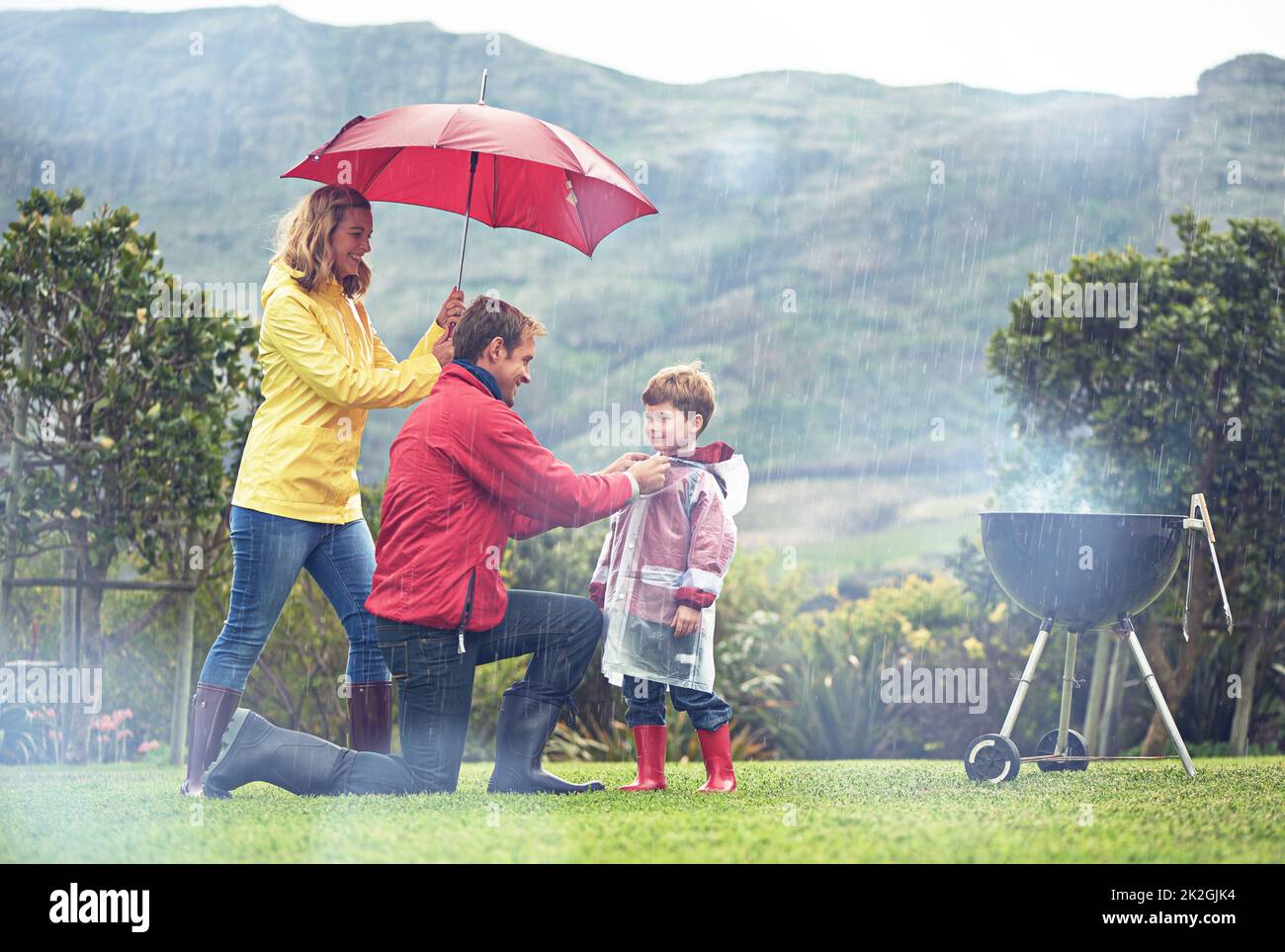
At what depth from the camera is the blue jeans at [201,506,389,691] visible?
4023 mm

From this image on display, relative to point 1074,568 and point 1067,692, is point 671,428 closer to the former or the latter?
point 1074,568

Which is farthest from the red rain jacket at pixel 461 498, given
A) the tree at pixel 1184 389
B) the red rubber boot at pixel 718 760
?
the tree at pixel 1184 389

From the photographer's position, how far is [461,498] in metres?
3.94

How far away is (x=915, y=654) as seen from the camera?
30.8ft

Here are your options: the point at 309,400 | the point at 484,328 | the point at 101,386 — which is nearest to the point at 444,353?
the point at 484,328

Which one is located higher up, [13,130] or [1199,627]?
[13,130]

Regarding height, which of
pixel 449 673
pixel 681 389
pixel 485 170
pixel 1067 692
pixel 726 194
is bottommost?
pixel 1067 692

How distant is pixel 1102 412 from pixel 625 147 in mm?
64447

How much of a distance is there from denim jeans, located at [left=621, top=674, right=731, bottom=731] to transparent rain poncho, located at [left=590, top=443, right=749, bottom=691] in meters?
0.06

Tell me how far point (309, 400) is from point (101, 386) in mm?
3483

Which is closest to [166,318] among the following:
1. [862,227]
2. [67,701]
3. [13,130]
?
[67,701]

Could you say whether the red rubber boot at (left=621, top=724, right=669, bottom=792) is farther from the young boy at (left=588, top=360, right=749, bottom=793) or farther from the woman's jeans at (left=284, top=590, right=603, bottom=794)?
the woman's jeans at (left=284, top=590, right=603, bottom=794)
